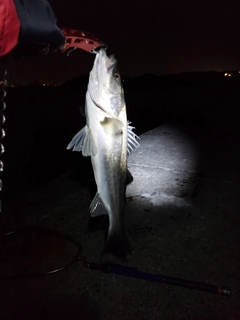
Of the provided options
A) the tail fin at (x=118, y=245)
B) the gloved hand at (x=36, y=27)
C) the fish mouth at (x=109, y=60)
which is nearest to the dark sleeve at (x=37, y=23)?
the gloved hand at (x=36, y=27)

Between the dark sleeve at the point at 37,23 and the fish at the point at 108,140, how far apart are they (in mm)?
602

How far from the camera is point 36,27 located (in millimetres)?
1566

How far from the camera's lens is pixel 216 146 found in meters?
7.13

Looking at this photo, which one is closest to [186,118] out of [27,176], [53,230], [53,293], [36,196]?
[27,176]

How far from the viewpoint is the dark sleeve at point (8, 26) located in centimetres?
138

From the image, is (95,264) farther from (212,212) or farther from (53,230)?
(212,212)

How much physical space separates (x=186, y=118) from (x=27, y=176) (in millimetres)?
7285

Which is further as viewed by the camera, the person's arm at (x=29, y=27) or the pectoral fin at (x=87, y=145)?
the pectoral fin at (x=87, y=145)

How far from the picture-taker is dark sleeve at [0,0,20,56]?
138 cm

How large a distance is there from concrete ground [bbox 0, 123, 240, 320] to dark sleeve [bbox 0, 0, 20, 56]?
2076 millimetres

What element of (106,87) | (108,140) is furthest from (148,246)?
(106,87)

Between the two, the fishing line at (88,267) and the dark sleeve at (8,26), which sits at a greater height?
the dark sleeve at (8,26)

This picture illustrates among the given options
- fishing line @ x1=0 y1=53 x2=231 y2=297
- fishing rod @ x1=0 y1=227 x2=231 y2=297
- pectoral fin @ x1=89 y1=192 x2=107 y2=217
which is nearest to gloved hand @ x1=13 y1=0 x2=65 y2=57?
fishing line @ x1=0 y1=53 x2=231 y2=297

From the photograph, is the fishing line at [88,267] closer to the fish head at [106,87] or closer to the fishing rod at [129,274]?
the fishing rod at [129,274]
